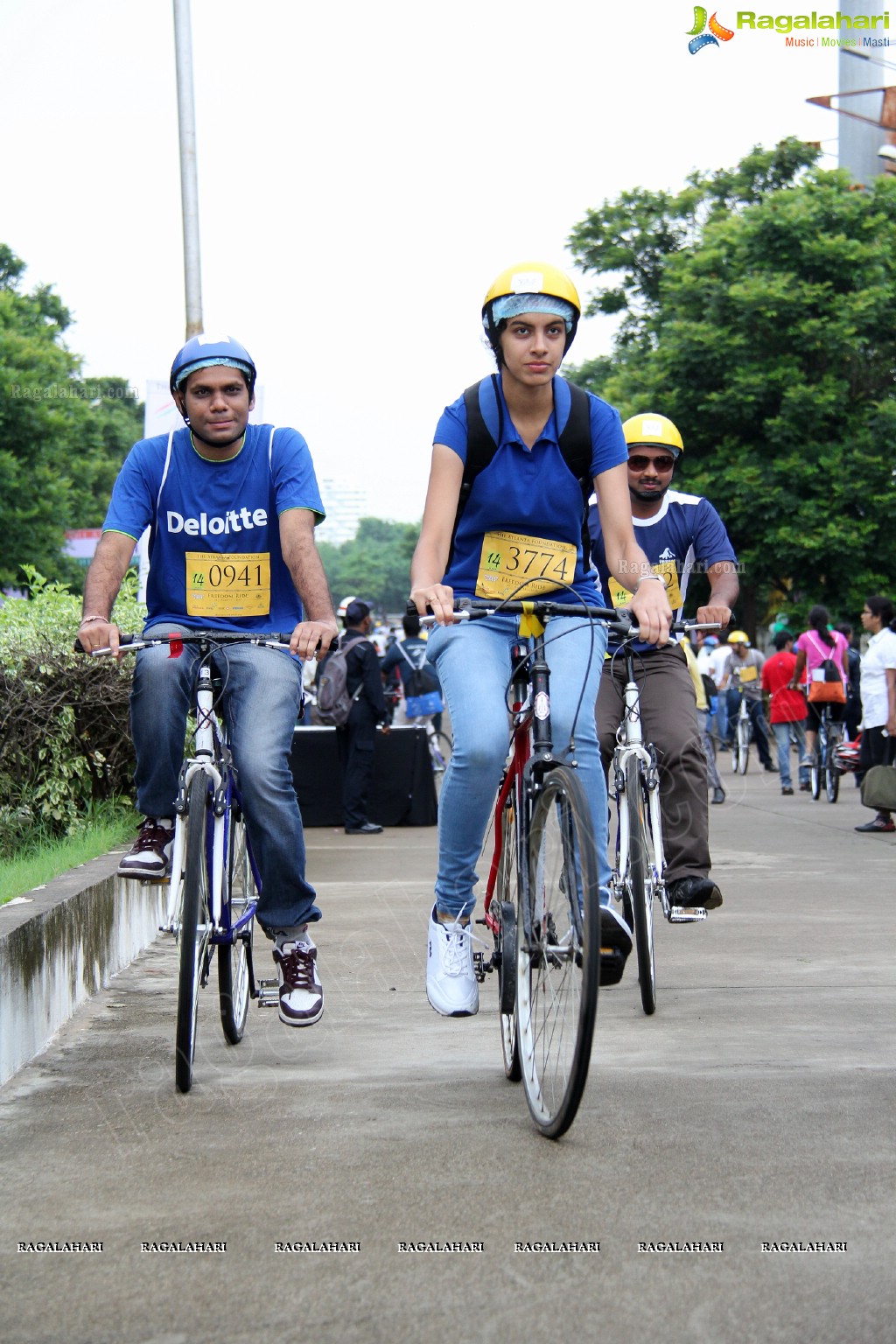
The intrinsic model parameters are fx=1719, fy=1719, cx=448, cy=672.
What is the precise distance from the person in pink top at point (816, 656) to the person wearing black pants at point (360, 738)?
5.38 meters

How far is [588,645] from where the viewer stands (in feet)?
14.6

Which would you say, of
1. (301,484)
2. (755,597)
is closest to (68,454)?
(755,597)

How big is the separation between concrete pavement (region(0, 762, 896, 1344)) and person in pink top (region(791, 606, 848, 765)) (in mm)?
11405

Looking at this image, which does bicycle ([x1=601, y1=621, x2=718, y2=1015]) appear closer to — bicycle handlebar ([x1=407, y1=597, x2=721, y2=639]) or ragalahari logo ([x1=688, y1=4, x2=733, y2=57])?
bicycle handlebar ([x1=407, y1=597, x2=721, y2=639])

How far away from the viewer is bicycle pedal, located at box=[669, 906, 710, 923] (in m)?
5.88

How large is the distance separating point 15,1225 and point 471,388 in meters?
2.43

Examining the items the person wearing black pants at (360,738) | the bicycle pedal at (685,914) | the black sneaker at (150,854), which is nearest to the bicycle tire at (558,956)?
the black sneaker at (150,854)

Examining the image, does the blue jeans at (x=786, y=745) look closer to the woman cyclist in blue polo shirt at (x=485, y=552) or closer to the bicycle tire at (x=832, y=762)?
the bicycle tire at (x=832, y=762)

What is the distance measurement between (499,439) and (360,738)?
901 cm

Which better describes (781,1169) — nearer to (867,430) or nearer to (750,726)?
(750,726)

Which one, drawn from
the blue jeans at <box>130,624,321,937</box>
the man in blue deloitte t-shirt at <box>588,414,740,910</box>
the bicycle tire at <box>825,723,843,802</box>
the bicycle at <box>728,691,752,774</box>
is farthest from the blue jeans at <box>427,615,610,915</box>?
the bicycle at <box>728,691,752,774</box>

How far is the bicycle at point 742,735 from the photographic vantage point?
852 inches

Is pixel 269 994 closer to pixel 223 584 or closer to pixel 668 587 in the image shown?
pixel 223 584

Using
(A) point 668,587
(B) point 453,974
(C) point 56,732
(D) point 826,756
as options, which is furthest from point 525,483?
(D) point 826,756
